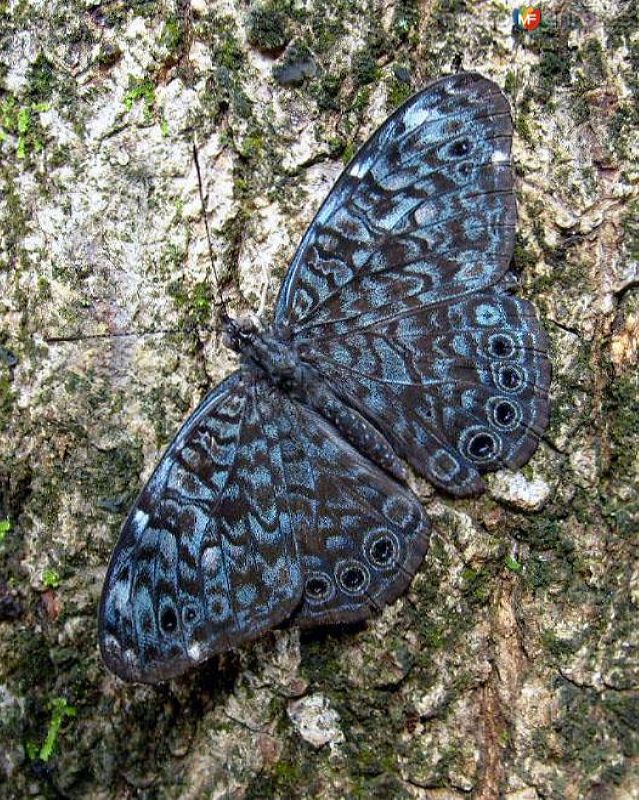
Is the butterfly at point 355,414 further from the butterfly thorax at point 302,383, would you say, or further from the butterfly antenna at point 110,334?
the butterfly antenna at point 110,334

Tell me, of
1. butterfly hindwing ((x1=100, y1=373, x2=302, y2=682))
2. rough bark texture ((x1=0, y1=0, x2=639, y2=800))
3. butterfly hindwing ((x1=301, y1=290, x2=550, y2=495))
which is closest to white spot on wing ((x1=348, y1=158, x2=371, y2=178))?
rough bark texture ((x1=0, y1=0, x2=639, y2=800))

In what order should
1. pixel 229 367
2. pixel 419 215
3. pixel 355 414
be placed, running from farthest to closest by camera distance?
pixel 229 367 → pixel 355 414 → pixel 419 215

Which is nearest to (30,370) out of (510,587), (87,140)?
(87,140)

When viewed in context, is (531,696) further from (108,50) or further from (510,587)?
(108,50)

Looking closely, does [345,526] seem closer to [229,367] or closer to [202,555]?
[202,555]

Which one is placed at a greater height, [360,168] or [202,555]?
[360,168]

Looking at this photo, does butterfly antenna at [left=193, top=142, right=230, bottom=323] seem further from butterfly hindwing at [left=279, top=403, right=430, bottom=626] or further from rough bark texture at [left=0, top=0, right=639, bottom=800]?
butterfly hindwing at [left=279, top=403, right=430, bottom=626]

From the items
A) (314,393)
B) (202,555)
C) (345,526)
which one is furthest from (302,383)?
(202,555)
